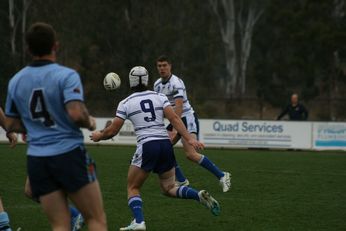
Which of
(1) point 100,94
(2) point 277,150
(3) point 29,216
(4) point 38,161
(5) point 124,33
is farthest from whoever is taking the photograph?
(5) point 124,33

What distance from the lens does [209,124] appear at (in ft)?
85.6

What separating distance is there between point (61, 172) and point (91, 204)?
0.32 metres

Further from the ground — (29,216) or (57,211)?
(57,211)

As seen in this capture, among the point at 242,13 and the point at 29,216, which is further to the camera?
the point at 242,13

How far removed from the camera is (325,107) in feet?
124

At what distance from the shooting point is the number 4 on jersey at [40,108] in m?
5.68

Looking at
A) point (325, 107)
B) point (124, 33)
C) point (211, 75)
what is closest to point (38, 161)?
point (325, 107)

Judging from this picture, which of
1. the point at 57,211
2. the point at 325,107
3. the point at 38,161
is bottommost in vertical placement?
the point at 325,107

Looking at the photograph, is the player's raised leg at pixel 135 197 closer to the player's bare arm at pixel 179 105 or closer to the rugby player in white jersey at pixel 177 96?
the rugby player in white jersey at pixel 177 96

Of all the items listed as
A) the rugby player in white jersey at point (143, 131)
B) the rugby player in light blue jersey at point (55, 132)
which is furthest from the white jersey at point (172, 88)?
the rugby player in light blue jersey at point (55, 132)

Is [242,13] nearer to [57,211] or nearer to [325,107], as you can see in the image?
[325,107]

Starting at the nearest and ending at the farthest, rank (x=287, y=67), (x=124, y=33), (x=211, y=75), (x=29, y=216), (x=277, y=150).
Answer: (x=29, y=216), (x=277, y=150), (x=124, y=33), (x=287, y=67), (x=211, y=75)

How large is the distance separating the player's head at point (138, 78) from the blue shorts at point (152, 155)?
2.00 ft

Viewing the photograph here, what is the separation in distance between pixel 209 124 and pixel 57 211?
2041 centimetres
